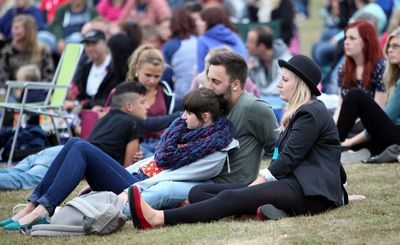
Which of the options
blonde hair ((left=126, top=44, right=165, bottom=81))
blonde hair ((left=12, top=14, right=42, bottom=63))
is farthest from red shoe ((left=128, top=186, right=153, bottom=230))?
blonde hair ((left=12, top=14, right=42, bottom=63))

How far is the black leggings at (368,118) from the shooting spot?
9367 millimetres

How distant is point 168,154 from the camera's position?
23.8ft

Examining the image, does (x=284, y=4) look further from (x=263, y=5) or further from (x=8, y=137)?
(x=8, y=137)

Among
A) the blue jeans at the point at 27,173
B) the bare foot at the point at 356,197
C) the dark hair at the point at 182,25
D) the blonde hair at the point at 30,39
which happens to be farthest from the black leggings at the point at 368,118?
the blonde hair at the point at 30,39

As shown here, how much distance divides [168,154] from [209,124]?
38cm

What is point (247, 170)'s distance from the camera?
7.43 metres

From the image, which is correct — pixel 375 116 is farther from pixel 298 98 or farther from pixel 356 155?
pixel 298 98

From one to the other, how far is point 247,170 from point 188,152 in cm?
55

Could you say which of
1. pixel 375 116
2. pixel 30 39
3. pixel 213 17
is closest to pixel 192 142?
pixel 375 116

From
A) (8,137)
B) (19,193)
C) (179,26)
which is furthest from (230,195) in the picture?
(179,26)

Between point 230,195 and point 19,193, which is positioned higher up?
point 230,195

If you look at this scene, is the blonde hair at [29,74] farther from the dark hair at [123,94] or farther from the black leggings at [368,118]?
the black leggings at [368,118]

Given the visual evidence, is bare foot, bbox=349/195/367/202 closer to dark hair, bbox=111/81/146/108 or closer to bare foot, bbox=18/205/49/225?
bare foot, bbox=18/205/49/225

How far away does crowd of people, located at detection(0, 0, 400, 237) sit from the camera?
673 centimetres
